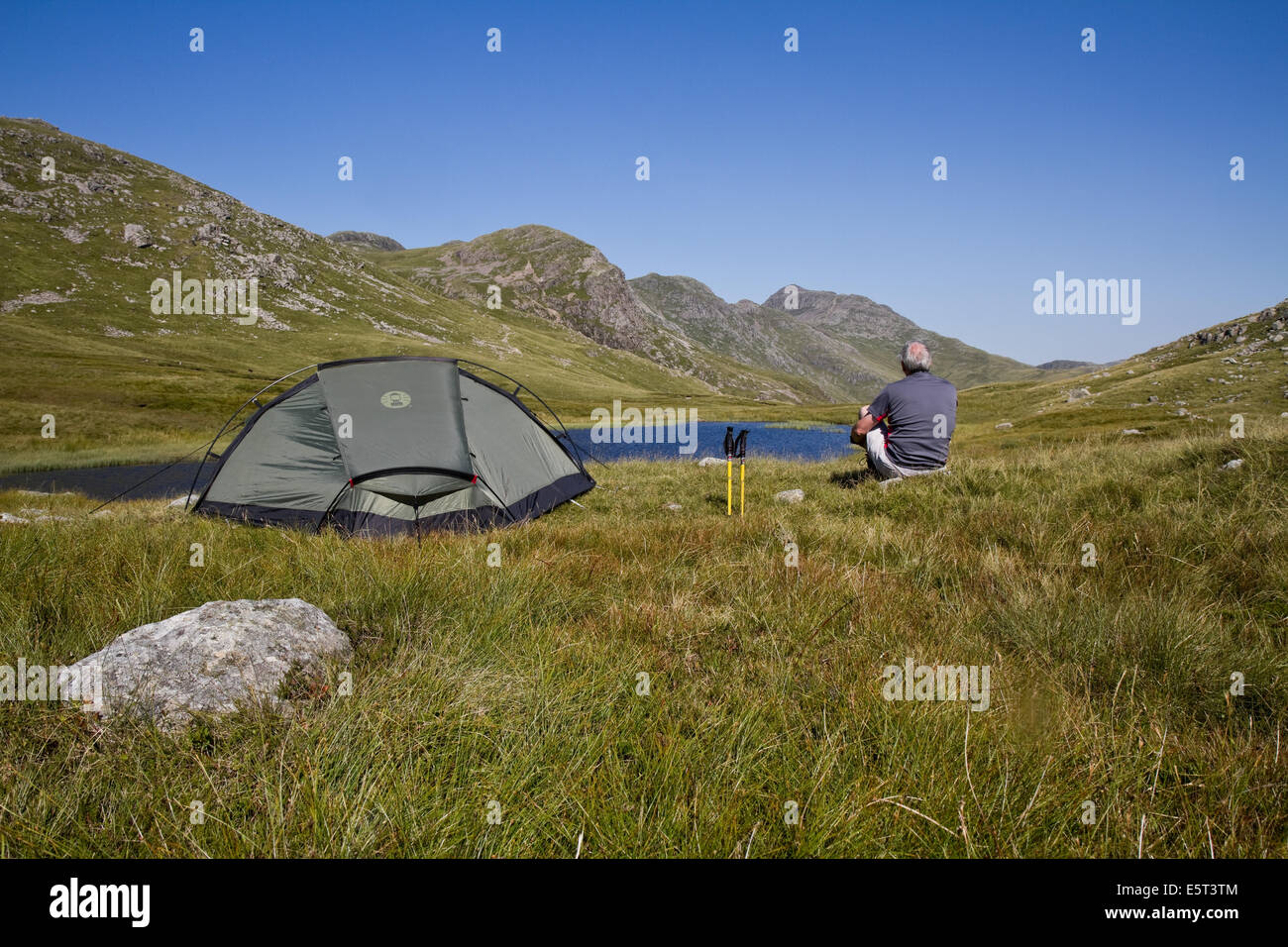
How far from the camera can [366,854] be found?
5.48 ft

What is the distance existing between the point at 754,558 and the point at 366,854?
13.7ft

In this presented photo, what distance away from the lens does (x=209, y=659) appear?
8.52 ft

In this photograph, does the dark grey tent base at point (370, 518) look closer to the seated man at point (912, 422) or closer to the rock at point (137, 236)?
the seated man at point (912, 422)

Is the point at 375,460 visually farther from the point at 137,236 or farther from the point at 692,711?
the point at 137,236

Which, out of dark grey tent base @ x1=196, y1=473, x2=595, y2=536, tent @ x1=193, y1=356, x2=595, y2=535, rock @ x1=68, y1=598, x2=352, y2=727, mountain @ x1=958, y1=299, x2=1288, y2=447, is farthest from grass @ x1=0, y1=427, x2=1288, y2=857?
mountain @ x1=958, y1=299, x2=1288, y2=447

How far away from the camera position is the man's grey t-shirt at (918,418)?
9.66 metres

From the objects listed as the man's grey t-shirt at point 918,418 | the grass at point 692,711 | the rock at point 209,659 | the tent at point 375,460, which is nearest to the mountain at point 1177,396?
the man's grey t-shirt at point 918,418

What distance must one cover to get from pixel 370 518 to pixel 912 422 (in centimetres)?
935

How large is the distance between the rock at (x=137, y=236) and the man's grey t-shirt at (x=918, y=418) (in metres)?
181

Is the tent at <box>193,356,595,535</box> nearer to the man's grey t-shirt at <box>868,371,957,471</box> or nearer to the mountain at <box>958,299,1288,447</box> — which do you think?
the man's grey t-shirt at <box>868,371,957,471</box>

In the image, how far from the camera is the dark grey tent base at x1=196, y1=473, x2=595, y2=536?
855cm

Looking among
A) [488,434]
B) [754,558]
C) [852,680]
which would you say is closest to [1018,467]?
[754,558]
